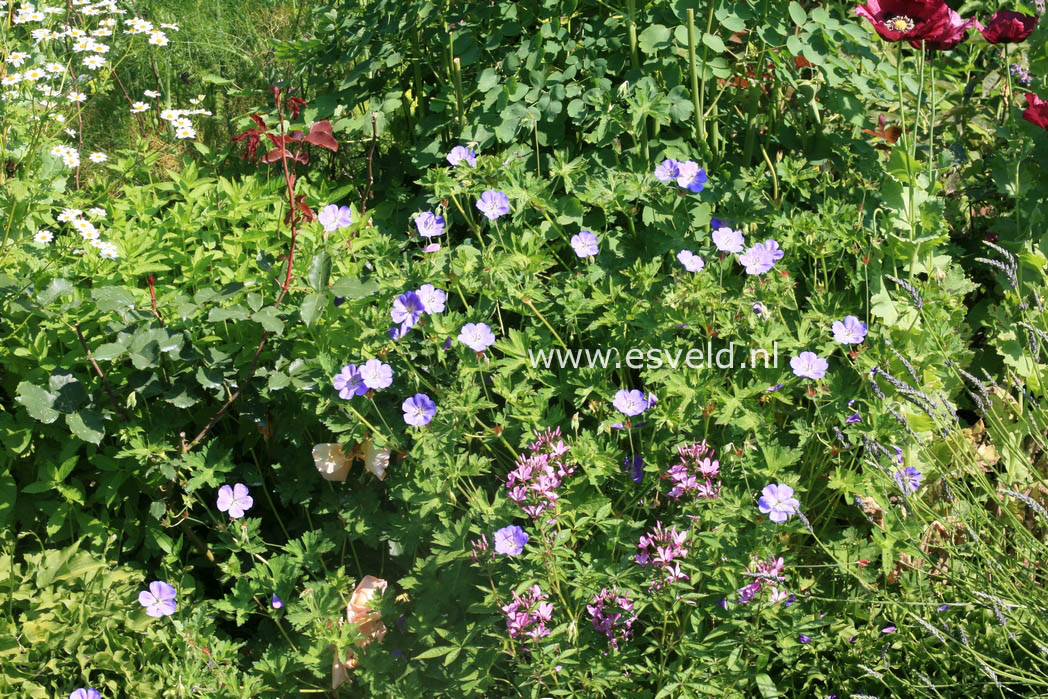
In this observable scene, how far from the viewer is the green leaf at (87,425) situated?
218 centimetres

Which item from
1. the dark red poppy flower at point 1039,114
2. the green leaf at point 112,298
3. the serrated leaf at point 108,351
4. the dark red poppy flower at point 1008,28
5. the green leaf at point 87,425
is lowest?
the green leaf at point 87,425

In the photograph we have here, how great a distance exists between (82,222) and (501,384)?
1.25 metres

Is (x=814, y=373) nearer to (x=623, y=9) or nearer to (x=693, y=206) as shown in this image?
(x=693, y=206)

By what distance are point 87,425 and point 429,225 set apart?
88cm

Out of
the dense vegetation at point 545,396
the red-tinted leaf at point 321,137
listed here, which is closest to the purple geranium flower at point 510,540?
the dense vegetation at point 545,396

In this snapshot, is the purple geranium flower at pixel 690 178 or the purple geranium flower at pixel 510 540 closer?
the purple geranium flower at pixel 510 540

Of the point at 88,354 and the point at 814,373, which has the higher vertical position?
the point at 814,373

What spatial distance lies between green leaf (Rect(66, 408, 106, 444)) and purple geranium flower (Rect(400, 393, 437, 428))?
715 millimetres

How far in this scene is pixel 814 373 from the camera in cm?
203

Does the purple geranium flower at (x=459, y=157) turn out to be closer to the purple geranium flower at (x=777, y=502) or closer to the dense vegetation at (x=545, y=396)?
the dense vegetation at (x=545, y=396)

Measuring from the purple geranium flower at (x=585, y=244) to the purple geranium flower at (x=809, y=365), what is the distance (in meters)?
0.57

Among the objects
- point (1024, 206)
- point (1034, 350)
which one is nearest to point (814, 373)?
point (1034, 350)

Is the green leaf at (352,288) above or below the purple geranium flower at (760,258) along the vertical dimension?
below

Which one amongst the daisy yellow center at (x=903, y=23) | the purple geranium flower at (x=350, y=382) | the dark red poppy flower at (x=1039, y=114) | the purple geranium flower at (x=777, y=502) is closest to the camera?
the purple geranium flower at (x=777, y=502)
